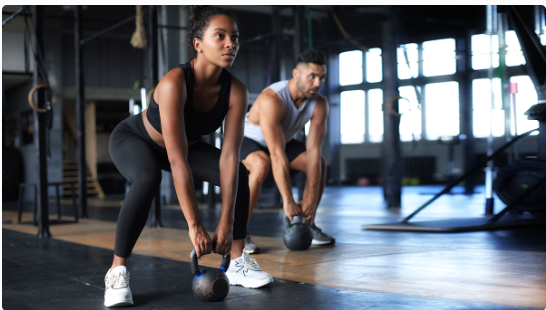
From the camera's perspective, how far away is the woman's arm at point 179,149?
1.70m

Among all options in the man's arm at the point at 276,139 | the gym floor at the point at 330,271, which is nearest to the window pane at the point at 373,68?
the gym floor at the point at 330,271

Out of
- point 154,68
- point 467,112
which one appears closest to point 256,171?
point 154,68

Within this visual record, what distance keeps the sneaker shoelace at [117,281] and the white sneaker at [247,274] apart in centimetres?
43

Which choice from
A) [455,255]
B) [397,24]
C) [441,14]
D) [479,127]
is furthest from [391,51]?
[479,127]

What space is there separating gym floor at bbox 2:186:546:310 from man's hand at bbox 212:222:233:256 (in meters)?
0.18

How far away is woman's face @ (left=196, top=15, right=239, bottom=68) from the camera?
5.85ft

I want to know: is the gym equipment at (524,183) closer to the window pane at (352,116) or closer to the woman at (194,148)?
the woman at (194,148)

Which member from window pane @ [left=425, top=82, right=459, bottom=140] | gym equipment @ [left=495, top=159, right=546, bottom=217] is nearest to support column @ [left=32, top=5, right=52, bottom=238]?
gym equipment @ [left=495, top=159, right=546, bottom=217]

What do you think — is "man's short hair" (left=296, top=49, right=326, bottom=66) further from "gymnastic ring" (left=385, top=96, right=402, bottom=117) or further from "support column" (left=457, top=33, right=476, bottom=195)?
"support column" (left=457, top=33, right=476, bottom=195)

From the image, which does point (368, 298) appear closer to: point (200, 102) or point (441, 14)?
point (200, 102)

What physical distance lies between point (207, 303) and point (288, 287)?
343mm

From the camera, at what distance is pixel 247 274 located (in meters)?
2.02

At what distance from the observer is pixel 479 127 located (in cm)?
1195

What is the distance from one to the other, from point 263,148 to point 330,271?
3.27 ft
